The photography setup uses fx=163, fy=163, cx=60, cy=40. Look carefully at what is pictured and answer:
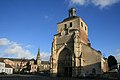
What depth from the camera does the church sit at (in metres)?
44.2

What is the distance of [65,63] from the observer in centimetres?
4978

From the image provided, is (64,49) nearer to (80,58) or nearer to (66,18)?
(80,58)

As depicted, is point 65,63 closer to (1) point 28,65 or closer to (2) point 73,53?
(2) point 73,53

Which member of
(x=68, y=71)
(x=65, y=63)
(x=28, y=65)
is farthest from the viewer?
(x=28, y=65)

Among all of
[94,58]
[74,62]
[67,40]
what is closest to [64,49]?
[67,40]

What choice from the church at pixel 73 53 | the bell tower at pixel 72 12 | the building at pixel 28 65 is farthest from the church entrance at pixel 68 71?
the building at pixel 28 65

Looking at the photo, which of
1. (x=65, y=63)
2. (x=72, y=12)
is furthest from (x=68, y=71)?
(x=72, y=12)

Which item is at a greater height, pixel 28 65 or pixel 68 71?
pixel 68 71

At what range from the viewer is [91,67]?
44094 mm

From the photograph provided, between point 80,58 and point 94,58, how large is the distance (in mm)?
3777

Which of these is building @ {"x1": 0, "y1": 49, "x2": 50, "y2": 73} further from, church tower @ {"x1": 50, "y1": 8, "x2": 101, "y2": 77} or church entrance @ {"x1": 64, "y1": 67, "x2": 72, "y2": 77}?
church entrance @ {"x1": 64, "y1": 67, "x2": 72, "y2": 77}

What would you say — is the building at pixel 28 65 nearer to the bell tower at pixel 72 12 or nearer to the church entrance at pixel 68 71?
the church entrance at pixel 68 71

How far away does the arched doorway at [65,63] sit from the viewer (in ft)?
161

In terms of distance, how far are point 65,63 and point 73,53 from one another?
5060 millimetres
